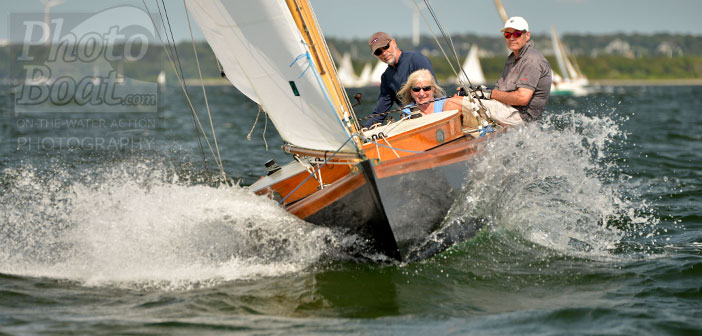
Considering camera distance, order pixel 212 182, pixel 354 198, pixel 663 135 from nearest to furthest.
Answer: pixel 354 198
pixel 212 182
pixel 663 135

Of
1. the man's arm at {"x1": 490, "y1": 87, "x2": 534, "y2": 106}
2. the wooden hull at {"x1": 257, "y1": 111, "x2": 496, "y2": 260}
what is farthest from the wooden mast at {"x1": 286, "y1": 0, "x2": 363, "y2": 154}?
the man's arm at {"x1": 490, "y1": 87, "x2": 534, "y2": 106}

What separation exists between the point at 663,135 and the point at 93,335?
51.0 feet

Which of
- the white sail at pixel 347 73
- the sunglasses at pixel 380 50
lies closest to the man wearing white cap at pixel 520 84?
the sunglasses at pixel 380 50

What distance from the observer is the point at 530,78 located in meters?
6.53

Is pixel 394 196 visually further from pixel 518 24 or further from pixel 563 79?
pixel 563 79

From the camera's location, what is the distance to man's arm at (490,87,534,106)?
6520mm

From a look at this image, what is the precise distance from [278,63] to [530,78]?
2228 mm

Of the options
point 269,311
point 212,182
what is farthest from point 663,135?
point 269,311

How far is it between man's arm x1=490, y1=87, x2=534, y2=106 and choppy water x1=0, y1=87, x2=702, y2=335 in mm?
302

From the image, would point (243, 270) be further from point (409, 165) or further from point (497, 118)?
point (497, 118)

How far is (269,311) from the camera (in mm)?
4930

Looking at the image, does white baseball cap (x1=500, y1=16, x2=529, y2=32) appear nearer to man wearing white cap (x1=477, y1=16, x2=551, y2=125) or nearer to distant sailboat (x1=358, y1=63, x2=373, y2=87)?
man wearing white cap (x1=477, y1=16, x2=551, y2=125)

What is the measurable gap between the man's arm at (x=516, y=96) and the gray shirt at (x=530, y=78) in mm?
44

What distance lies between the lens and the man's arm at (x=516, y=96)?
6.52 meters
